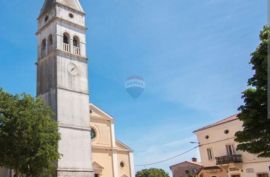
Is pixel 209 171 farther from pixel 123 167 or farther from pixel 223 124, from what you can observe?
pixel 123 167

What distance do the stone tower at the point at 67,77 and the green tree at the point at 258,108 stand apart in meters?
18.0

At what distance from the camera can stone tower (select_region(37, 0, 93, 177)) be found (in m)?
30.0

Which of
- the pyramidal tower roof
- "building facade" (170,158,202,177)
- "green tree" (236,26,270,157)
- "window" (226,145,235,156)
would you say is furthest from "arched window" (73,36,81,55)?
"building facade" (170,158,202,177)

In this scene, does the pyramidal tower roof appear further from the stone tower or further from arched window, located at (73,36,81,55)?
arched window, located at (73,36,81,55)

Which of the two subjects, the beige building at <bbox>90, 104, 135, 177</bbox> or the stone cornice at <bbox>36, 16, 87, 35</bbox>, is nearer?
the stone cornice at <bbox>36, 16, 87, 35</bbox>

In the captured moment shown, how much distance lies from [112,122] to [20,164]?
1629 centimetres

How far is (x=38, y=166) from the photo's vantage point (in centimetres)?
2328

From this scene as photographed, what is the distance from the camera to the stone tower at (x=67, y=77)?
30031 mm

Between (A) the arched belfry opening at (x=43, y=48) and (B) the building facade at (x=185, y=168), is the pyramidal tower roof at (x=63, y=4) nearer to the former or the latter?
(A) the arched belfry opening at (x=43, y=48)

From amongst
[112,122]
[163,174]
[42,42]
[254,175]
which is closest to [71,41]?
[42,42]

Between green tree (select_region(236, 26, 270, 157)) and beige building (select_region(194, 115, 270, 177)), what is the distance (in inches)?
789

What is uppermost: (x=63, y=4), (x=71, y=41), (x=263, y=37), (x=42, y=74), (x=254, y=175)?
(x=63, y=4)

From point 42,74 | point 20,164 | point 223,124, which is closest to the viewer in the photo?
point 20,164

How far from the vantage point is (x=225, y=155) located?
35812mm
